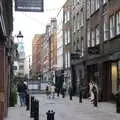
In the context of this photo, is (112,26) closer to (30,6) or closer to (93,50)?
→ (93,50)

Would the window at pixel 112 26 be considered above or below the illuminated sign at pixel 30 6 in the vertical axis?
above

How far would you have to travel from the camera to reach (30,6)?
16609mm

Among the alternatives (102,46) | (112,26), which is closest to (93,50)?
(102,46)

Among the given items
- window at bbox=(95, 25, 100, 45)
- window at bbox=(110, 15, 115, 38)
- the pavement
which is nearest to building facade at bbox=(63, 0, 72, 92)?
window at bbox=(95, 25, 100, 45)

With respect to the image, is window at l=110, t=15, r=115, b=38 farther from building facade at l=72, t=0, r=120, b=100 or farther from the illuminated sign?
the illuminated sign

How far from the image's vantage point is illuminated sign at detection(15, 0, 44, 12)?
54.4 ft

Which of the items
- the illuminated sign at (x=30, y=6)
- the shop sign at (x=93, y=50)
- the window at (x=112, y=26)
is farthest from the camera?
the shop sign at (x=93, y=50)

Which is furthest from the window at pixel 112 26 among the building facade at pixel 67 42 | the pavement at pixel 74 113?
the building facade at pixel 67 42

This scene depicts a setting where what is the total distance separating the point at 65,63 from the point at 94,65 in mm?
29189

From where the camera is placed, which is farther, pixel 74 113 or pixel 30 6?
pixel 74 113

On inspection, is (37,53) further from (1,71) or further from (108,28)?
(1,71)

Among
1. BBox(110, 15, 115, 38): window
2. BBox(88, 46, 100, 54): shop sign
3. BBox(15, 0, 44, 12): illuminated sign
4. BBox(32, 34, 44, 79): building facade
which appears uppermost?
BBox(32, 34, 44, 79): building facade

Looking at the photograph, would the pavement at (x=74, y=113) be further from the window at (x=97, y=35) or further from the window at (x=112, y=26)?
the window at (x=97, y=35)

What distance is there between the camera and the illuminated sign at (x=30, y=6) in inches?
653
